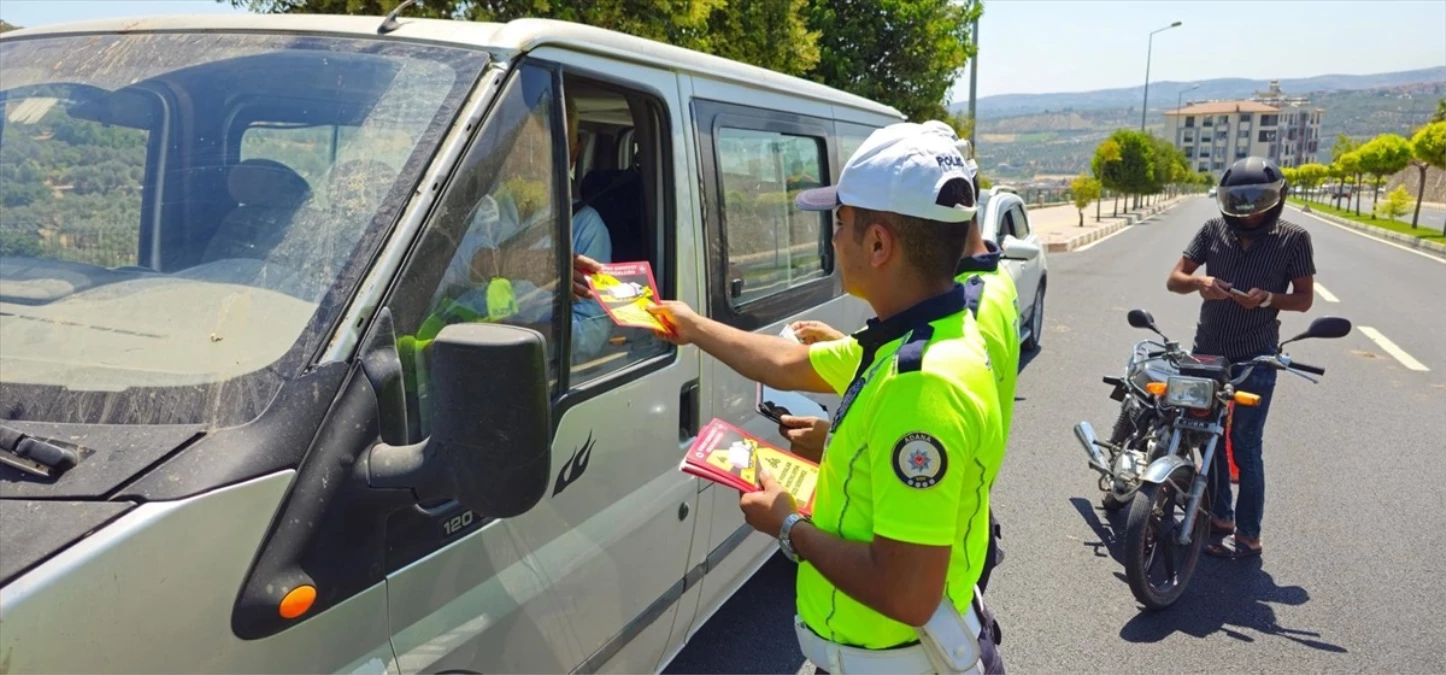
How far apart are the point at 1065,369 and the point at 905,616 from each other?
8099 millimetres

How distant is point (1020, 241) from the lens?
848 cm

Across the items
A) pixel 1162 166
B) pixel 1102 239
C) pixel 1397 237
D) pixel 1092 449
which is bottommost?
pixel 1397 237

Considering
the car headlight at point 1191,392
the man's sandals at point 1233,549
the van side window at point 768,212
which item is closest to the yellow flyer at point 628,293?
the van side window at point 768,212

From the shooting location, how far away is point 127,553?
1289 millimetres

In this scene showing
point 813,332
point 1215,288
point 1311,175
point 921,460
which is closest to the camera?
point 921,460

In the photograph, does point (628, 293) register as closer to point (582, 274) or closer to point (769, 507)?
point (582, 274)

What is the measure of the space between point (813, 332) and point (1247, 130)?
181537 mm

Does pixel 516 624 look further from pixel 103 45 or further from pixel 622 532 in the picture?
pixel 103 45

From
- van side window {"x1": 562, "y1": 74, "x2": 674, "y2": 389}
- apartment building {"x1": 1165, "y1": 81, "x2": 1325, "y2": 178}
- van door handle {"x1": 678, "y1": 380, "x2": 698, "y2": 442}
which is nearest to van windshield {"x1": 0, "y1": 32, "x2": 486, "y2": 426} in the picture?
van side window {"x1": 562, "y1": 74, "x2": 674, "y2": 389}

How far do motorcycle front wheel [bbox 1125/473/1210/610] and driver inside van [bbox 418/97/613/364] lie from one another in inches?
115

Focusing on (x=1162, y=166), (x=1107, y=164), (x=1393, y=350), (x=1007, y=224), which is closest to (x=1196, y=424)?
(x=1007, y=224)

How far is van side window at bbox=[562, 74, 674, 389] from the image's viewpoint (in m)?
2.49

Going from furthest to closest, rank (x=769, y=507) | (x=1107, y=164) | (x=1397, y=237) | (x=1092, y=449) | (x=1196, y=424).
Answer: (x=1107, y=164)
(x=1397, y=237)
(x=1092, y=449)
(x=1196, y=424)
(x=769, y=507)

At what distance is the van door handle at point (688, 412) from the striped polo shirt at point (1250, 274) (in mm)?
3126
